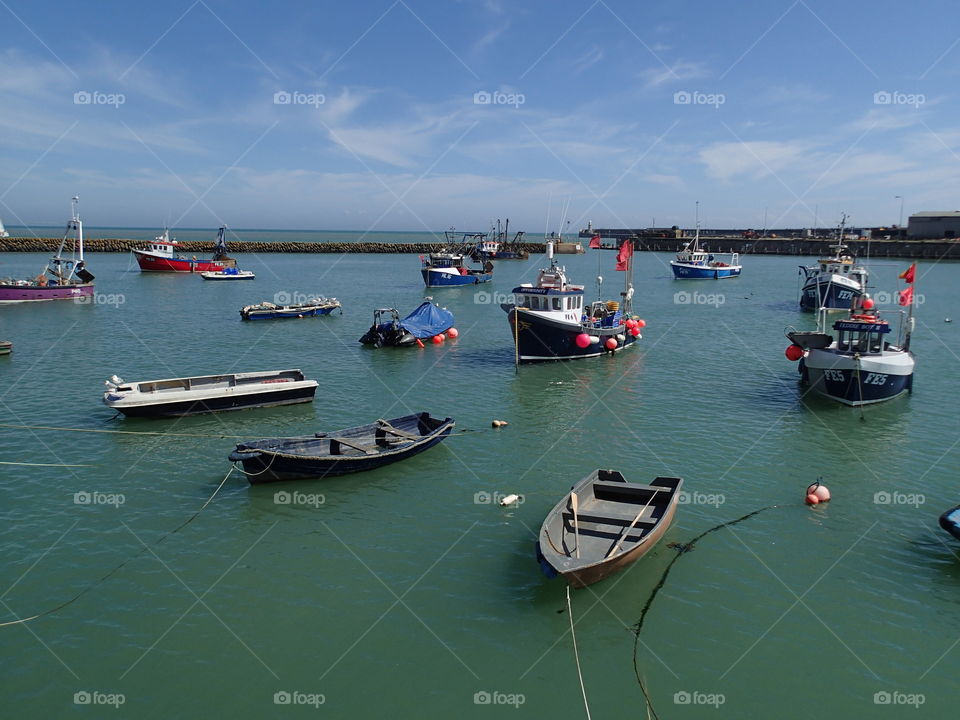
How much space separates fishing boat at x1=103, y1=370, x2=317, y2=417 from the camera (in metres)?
25.7

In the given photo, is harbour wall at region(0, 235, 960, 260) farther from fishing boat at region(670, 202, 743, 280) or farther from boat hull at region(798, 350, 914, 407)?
boat hull at region(798, 350, 914, 407)

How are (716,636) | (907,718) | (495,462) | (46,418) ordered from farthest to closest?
(46,418) → (495,462) → (716,636) → (907,718)

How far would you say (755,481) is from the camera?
67.2ft

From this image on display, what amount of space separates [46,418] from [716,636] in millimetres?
25811

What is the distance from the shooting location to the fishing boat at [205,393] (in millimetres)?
25688

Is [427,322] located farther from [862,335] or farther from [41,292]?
[41,292]

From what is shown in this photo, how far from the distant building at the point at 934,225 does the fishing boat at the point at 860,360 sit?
143 m

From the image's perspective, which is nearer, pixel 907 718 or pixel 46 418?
pixel 907 718

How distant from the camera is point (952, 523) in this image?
15.3m

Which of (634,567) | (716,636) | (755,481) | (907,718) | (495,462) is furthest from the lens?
(495,462)

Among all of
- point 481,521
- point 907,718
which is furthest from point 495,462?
point 907,718

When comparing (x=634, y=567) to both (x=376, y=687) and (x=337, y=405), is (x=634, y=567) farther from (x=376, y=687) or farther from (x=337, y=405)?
(x=337, y=405)

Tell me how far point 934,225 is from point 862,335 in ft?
490

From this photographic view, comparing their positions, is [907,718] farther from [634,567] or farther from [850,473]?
[850,473]
